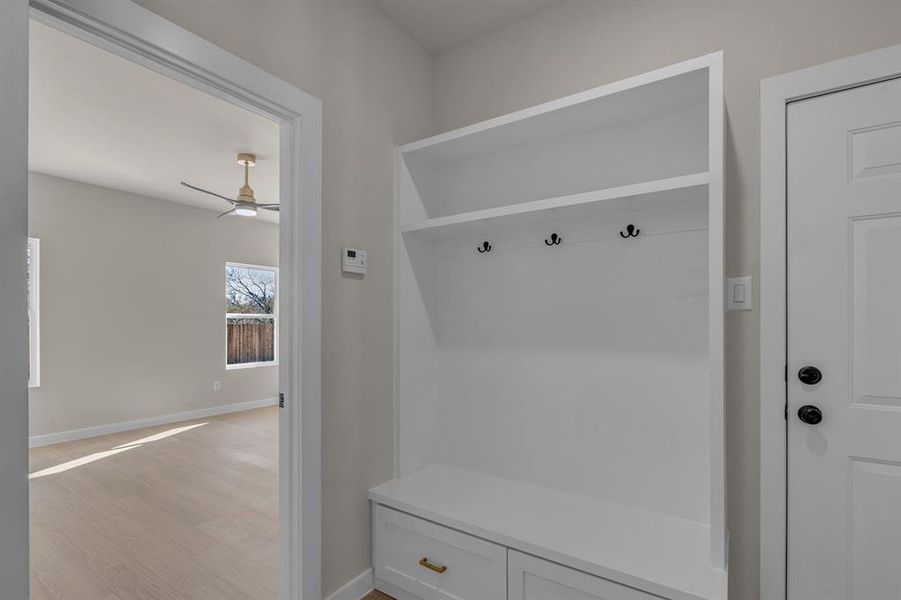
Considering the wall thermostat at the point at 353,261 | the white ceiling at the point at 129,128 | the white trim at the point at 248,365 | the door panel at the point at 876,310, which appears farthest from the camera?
the white trim at the point at 248,365

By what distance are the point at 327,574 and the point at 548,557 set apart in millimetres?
940

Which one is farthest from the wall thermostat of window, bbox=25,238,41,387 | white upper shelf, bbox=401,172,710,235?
window, bbox=25,238,41,387

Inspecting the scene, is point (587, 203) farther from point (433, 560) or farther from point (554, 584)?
point (433, 560)

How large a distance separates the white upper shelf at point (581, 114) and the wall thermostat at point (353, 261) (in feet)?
1.98

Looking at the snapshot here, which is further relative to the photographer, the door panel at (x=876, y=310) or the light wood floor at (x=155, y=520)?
the light wood floor at (x=155, y=520)

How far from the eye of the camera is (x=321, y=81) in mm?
1917

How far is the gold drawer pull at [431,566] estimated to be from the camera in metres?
1.84

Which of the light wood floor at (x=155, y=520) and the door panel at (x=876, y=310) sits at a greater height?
the door panel at (x=876, y=310)

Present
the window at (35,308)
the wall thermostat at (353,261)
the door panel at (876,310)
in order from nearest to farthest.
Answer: the door panel at (876,310) < the wall thermostat at (353,261) < the window at (35,308)

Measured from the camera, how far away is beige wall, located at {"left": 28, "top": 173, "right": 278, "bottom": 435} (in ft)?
15.4

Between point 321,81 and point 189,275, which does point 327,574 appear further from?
point 189,275

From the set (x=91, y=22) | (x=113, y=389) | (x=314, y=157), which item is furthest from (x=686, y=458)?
(x=113, y=389)

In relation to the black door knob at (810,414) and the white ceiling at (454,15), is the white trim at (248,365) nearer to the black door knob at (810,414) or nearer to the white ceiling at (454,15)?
the white ceiling at (454,15)

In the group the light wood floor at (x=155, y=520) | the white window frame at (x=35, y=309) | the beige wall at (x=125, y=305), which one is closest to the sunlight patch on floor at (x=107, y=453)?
the light wood floor at (x=155, y=520)
